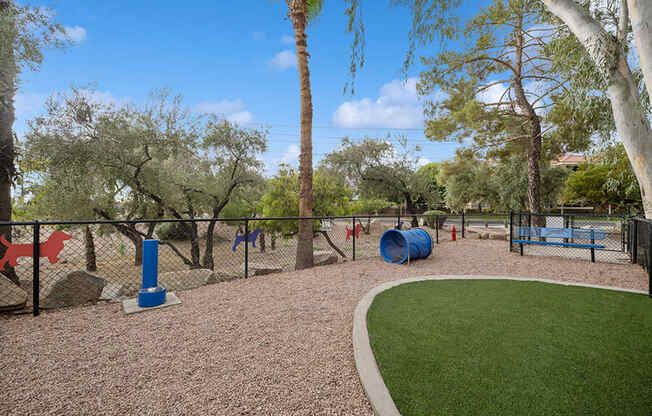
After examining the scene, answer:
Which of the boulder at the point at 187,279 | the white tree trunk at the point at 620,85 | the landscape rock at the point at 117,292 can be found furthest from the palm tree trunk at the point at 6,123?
the white tree trunk at the point at 620,85

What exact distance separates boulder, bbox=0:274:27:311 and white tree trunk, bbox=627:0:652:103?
7.46 meters

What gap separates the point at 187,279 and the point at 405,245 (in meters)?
5.29

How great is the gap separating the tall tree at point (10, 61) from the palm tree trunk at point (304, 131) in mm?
5709

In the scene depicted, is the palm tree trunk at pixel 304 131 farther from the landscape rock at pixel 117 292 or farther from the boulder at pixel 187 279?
the landscape rock at pixel 117 292

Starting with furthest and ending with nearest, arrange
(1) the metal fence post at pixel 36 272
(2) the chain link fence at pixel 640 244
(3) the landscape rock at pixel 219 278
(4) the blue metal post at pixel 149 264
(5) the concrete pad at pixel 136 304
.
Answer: (2) the chain link fence at pixel 640 244 < (3) the landscape rock at pixel 219 278 < (4) the blue metal post at pixel 149 264 < (5) the concrete pad at pixel 136 304 < (1) the metal fence post at pixel 36 272

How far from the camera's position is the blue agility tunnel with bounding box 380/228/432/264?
705 cm

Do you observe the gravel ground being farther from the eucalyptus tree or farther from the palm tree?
the eucalyptus tree

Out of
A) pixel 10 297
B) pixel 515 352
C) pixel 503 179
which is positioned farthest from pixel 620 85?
pixel 503 179

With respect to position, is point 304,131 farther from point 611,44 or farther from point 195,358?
point 195,358

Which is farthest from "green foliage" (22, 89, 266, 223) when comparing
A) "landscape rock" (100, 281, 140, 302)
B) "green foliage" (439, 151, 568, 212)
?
"green foliage" (439, 151, 568, 212)

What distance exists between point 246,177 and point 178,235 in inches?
389

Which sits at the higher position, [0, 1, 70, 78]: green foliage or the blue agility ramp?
[0, 1, 70, 78]: green foliage

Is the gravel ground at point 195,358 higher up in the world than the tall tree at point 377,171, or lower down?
lower down

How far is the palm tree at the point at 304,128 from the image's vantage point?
747 cm
